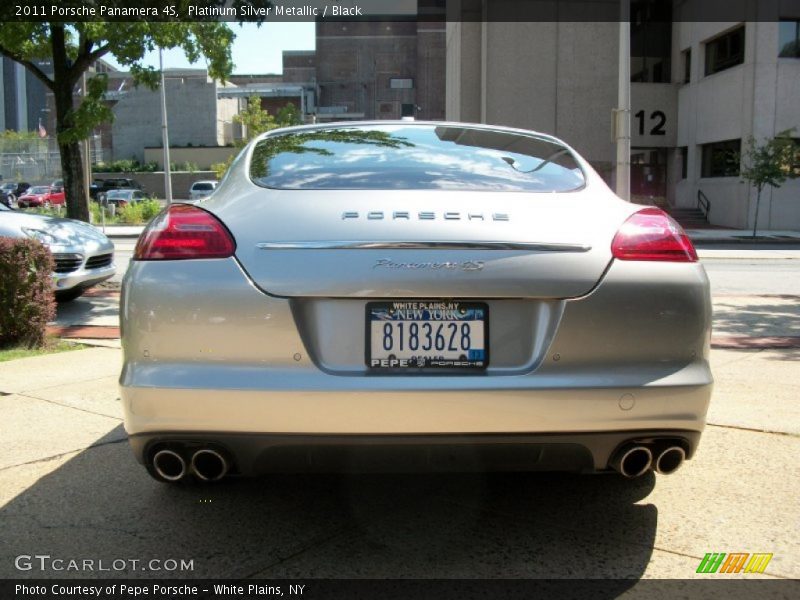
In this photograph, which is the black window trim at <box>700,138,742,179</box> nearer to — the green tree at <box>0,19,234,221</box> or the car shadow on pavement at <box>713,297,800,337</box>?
the car shadow on pavement at <box>713,297,800,337</box>

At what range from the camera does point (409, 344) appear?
2.74 metres

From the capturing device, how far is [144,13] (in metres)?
10.5

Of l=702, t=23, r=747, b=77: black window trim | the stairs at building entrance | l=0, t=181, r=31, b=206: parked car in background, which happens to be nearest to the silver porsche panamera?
l=702, t=23, r=747, b=77: black window trim

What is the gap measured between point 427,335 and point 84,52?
10.3 m

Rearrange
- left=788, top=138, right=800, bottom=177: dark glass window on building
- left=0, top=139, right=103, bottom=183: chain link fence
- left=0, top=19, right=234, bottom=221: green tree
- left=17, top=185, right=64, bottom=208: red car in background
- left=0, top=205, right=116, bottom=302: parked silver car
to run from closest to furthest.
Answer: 1. left=0, top=205, right=116, bottom=302: parked silver car
2. left=0, top=19, right=234, bottom=221: green tree
3. left=788, top=138, right=800, bottom=177: dark glass window on building
4. left=17, top=185, right=64, bottom=208: red car in background
5. left=0, top=139, right=103, bottom=183: chain link fence

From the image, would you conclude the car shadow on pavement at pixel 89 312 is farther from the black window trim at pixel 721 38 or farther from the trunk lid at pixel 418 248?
the black window trim at pixel 721 38

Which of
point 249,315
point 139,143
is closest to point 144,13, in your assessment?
point 249,315

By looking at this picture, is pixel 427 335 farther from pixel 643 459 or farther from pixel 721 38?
pixel 721 38

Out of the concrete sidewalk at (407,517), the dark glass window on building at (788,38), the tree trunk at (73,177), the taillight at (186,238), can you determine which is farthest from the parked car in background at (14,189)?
the taillight at (186,238)

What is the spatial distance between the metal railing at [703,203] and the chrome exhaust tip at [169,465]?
36076mm

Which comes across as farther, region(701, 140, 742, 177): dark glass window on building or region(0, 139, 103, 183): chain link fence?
region(0, 139, 103, 183): chain link fence

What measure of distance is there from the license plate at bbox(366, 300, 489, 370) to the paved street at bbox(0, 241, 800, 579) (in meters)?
0.75

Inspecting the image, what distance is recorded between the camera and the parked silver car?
8.98m

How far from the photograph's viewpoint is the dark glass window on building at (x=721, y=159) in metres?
33.5
